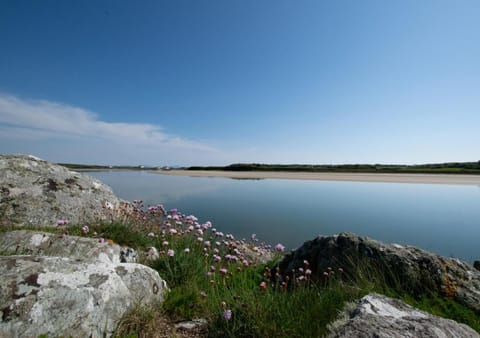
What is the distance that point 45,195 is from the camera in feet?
18.4

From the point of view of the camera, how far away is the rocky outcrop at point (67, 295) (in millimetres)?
1870

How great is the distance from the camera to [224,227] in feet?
35.1

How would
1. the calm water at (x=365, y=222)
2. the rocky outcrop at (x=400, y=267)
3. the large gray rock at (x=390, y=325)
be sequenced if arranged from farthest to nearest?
the calm water at (x=365, y=222)
the rocky outcrop at (x=400, y=267)
the large gray rock at (x=390, y=325)

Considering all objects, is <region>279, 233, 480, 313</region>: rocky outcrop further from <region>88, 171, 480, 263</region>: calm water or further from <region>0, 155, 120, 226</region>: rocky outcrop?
<region>0, 155, 120, 226</region>: rocky outcrop

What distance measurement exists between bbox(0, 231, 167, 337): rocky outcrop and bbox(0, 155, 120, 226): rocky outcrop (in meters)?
3.63

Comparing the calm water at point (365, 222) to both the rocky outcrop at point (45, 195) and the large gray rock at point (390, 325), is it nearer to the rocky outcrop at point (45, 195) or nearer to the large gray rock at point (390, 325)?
the rocky outcrop at point (45, 195)

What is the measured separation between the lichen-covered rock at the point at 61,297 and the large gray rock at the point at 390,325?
202 centimetres

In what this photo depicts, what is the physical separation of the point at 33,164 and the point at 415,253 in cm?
903

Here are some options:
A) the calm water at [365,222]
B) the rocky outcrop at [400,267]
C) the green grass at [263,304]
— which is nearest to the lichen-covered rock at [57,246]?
the green grass at [263,304]

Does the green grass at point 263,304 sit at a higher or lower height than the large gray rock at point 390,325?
lower

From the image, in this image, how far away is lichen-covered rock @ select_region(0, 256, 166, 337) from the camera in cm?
186

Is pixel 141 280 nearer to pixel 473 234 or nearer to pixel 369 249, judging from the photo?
pixel 369 249

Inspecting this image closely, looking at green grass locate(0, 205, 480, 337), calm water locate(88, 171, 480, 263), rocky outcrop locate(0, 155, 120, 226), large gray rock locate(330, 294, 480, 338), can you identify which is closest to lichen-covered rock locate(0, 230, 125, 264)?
green grass locate(0, 205, 480, 337)

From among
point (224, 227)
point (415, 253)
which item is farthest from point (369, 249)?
point (224, 227)
